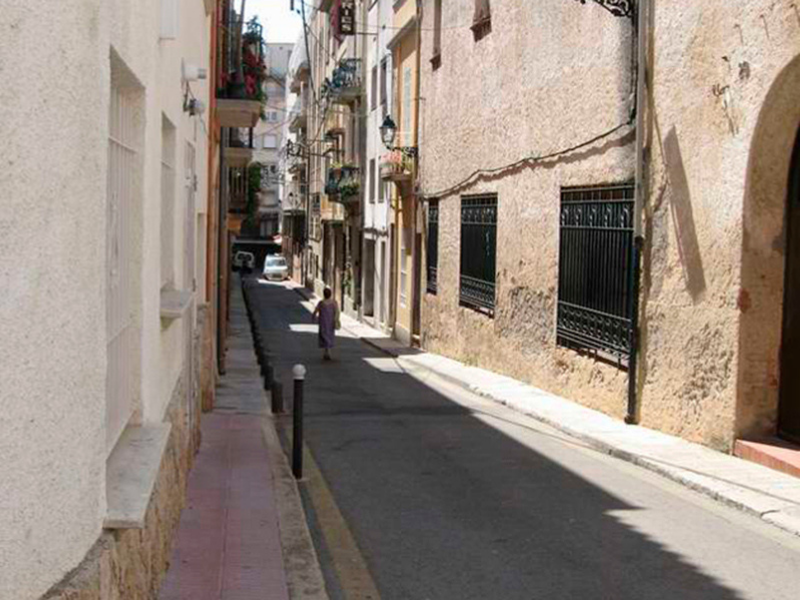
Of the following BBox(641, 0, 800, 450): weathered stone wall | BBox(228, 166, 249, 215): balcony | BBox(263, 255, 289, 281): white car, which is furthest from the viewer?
BBox(263, 255, 289, 281): white car

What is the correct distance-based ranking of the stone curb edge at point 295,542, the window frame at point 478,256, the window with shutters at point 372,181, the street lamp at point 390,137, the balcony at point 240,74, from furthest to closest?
the window with shutters at point 372,181
the street lamp at point 390,137
the window frame at point 478,256
the balcony at point 240,74
the stone curb edge at point 295,542

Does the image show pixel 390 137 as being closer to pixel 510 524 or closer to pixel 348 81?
pixel 348 81

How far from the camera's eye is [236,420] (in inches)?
573

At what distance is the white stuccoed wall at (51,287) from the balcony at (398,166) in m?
→ 24.7

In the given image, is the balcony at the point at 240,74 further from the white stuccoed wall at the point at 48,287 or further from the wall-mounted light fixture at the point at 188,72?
the white stuccoed wall at the point at 48,287

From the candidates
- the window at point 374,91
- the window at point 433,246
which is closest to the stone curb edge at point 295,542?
the window at point 433,246

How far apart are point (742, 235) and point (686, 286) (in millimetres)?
1252

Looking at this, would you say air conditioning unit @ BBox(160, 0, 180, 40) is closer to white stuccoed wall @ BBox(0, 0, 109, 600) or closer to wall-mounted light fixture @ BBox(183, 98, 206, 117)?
wall-mounted light fixture @ BBox(183, 98, 206, 117)

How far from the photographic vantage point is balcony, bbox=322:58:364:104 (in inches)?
1588

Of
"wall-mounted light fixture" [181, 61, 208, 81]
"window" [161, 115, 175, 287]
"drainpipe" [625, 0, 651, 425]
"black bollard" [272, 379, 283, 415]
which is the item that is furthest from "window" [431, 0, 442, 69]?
"window" [161, 115, 175, 287]

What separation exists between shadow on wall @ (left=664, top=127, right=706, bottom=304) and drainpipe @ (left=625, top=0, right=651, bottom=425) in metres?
0.59

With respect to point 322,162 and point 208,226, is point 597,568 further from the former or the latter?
point 322,162

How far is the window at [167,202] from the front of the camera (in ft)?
26.0

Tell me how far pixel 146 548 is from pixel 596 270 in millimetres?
10682
